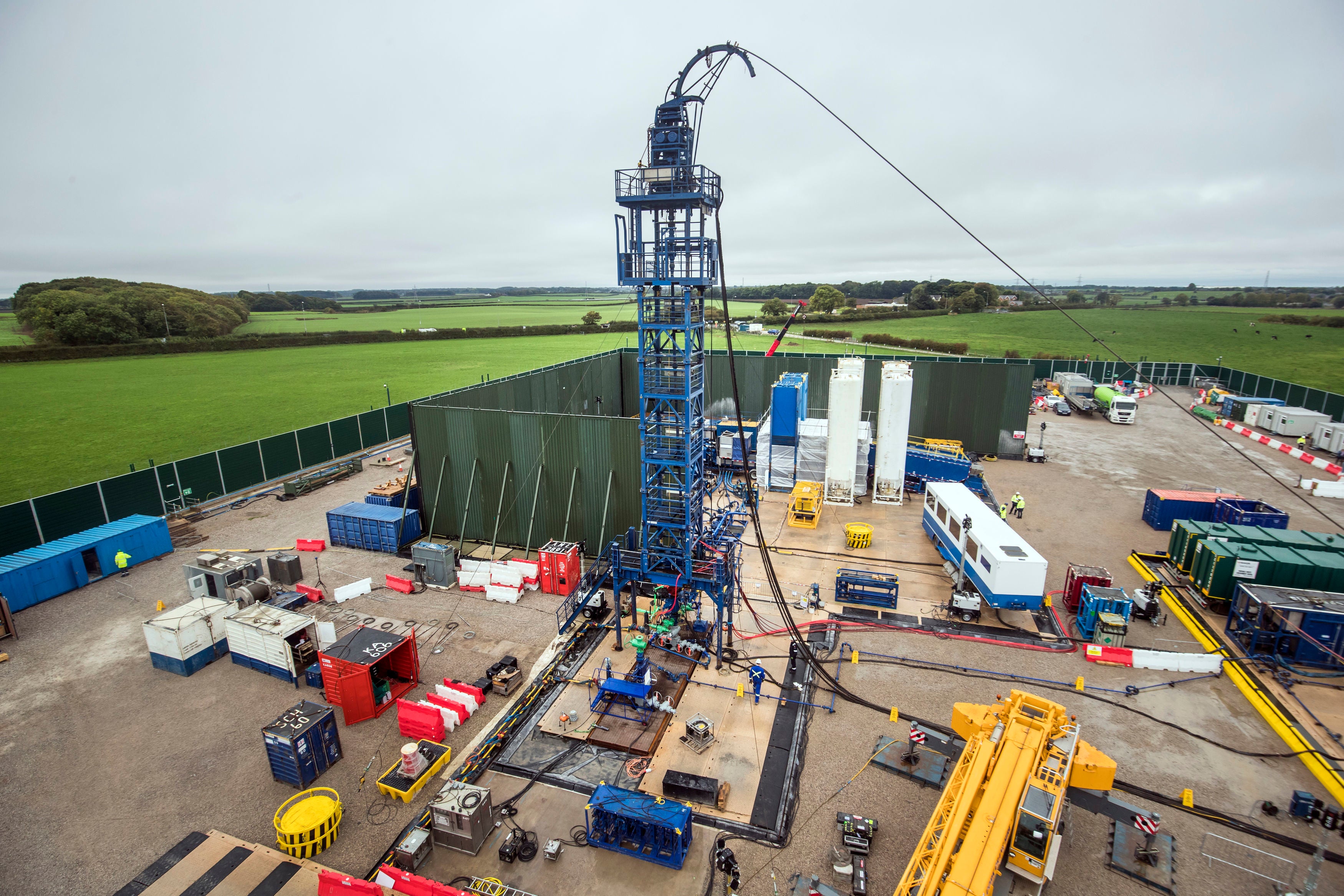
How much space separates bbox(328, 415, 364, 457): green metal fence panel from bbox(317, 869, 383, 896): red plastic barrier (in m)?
33.5

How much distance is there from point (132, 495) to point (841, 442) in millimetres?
34966

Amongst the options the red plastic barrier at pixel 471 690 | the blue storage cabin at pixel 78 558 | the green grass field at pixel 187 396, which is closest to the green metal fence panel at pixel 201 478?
the blue storage cabin at pixel 78 558

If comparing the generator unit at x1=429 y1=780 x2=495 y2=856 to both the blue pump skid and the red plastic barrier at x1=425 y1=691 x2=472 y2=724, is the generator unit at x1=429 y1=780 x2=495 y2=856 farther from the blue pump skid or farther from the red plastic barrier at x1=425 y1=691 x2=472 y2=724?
the red plastic barrier at x1=425 y1=691 x2=472 y2=724

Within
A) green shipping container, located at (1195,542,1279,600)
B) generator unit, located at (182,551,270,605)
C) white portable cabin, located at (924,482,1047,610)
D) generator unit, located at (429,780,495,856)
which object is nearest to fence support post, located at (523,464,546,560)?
generator unit, located at (182,551,270,605)

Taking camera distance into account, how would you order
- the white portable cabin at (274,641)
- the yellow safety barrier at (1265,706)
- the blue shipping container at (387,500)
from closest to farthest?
the yellow safety barrier at (1265,706) < the white portable cabin at (274,641) < the blue shipping container at (387,500)

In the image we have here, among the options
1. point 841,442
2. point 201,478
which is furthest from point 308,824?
point 201,478

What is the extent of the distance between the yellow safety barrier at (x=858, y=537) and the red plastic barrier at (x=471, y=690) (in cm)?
1605

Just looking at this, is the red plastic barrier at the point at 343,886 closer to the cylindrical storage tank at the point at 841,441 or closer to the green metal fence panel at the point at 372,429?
the cylindrical storage tank at the point at 841,441

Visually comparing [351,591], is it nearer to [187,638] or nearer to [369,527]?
[369,527]

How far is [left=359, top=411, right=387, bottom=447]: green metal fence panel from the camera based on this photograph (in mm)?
41219

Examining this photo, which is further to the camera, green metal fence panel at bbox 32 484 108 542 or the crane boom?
green metal fence panel at bbox 32 484 108 542

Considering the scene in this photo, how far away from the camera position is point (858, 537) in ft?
81.9

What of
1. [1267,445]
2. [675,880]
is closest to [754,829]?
[675,880]

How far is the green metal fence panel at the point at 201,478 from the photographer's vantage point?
29781 mm
